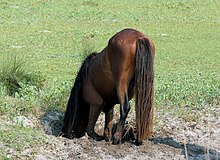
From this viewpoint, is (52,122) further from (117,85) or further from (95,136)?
(117,85)

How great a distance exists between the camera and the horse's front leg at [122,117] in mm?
6488

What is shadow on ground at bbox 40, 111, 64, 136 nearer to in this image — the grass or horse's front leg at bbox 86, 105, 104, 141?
the grass

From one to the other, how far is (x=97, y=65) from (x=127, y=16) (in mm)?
14148

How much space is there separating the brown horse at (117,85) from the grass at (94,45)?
1.94 ft

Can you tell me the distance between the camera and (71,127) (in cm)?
700

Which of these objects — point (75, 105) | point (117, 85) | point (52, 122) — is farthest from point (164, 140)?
point (52, 122)

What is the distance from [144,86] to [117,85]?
0.29 meters

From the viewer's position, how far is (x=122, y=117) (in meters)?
6.56

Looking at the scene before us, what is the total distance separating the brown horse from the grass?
0.59 metres

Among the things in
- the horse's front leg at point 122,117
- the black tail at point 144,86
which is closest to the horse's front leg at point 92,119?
the horse's front leg at point 122,117

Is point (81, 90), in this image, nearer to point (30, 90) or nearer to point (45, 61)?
point (30, 90)

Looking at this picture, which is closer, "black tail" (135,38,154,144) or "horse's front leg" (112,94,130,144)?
"black tail" (135,38,154,144)

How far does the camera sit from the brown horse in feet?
20.7

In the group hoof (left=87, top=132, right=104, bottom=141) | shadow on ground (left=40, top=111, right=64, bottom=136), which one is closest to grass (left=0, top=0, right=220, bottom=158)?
shadow on ground (left=40, top=111, right=64, bottom=136)
